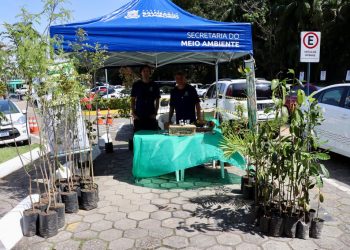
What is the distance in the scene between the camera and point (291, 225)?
11.7 ft

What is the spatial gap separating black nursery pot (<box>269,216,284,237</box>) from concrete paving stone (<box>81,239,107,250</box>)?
1.76 m

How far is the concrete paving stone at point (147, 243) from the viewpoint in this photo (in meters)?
3.50

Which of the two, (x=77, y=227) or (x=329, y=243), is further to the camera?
(x=77, y=227)

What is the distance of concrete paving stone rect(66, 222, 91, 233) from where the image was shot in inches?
153

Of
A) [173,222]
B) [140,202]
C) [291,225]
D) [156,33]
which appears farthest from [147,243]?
[156,33]

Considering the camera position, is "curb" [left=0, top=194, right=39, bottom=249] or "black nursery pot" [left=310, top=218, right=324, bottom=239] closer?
"curb" [left=0, top=194, right=39, bottom=249]

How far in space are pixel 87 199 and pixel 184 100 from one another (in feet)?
8.36

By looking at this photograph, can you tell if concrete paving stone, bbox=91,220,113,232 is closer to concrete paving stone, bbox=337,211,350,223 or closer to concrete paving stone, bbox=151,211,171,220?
concrete paving stone, bbox=151,211,171,220

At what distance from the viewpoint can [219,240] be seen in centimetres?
357

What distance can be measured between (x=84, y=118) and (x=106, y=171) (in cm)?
126

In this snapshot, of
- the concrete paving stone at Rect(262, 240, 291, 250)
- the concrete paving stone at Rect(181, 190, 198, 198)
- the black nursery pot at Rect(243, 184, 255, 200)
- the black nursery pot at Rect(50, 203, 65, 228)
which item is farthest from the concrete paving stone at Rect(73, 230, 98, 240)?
the black nursery pot at Rect(243, 184, 255, 200)

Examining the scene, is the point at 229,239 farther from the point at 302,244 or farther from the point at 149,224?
the point at 149,224

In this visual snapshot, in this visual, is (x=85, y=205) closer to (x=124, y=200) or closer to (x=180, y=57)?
(x=124, y=200)

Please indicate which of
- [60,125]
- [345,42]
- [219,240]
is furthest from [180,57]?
[345,42]
